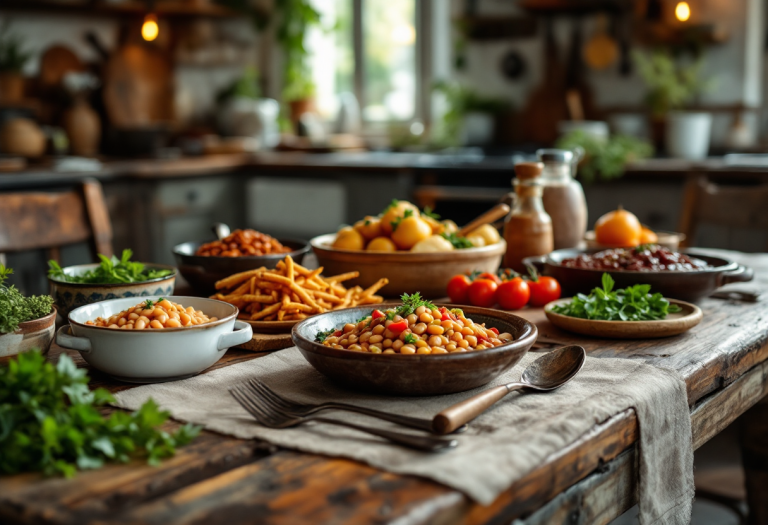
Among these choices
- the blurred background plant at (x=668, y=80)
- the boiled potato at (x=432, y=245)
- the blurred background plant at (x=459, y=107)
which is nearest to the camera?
the boiled potato at (x=432, y=245)

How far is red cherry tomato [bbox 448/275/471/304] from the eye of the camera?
1.45m

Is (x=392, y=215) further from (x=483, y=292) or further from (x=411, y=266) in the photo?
(x=483, y=292)

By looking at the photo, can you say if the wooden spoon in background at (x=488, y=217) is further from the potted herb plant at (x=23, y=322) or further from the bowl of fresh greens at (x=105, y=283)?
the potted herb plant at (x=23, y=322)

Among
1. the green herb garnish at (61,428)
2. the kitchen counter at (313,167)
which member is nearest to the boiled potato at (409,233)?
the green herb garnish at (61,428)

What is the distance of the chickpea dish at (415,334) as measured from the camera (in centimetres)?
96

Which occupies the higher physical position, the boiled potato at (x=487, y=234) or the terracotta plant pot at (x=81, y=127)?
the terracotta plant pot at (x=81, y=127)

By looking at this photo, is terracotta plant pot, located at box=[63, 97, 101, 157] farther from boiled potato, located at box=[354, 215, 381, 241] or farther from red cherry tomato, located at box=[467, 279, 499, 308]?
red cherry tomato, located at box=[467, 279, 499, 308]

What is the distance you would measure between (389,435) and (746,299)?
39.8 inches

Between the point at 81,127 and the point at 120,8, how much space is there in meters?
0.80

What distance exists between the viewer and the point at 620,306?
1314 mm

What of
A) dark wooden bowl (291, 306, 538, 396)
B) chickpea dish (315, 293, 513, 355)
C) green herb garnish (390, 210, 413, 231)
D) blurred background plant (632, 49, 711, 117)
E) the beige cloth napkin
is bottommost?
the beige cloth napkin

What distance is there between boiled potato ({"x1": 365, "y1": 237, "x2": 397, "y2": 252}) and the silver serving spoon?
0.53 m

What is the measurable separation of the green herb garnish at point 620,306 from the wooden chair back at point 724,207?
110 cm

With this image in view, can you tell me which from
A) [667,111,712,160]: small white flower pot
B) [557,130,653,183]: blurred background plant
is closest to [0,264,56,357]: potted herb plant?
[557,130,653,183]: blurred background plant
